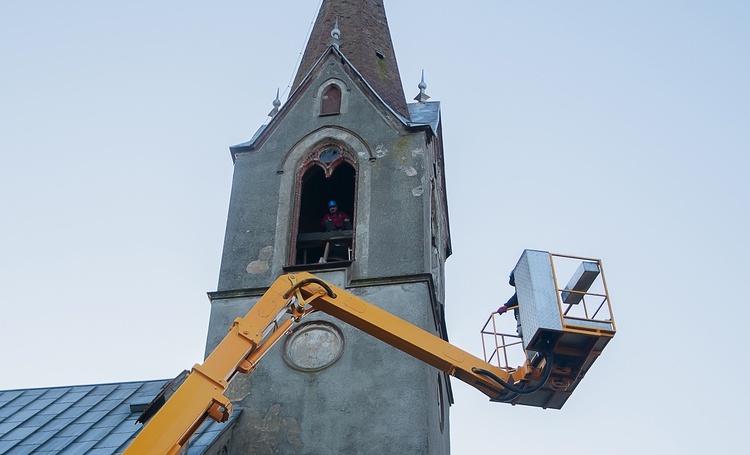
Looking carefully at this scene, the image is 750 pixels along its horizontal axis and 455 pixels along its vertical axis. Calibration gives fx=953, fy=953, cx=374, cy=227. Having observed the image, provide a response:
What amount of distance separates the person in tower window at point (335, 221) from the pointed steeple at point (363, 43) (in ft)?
8.61

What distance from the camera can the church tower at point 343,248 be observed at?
1344cm

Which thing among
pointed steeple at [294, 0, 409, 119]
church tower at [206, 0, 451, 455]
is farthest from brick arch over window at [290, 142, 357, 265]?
pointed steeple at [294, 0, 409, 119]

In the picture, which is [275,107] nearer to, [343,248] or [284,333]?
[343,248]

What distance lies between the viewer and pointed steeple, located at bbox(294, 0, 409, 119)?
1969cm

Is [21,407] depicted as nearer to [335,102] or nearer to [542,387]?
[335,102]

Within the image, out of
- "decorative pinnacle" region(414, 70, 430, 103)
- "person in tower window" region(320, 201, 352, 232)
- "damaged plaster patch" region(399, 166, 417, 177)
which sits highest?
"decorative pinnacle" region(414, 70, 430, 103)

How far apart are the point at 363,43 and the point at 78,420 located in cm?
1017

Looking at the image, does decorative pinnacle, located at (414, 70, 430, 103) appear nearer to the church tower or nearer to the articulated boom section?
the church tower

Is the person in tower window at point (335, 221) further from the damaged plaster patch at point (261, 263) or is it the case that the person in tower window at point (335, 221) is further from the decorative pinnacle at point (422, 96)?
the decorative pinnacle at point (422, 96)

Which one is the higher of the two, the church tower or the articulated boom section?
the church tower

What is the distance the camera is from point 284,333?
39.0ft

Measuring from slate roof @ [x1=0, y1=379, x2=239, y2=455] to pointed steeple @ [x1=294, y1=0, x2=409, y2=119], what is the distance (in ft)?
24.0

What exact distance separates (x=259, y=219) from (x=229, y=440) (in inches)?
180

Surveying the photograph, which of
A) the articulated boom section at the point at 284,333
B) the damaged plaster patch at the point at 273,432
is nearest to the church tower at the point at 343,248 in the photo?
the damaged plaster patch at the point at 273,432
